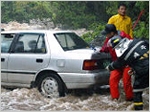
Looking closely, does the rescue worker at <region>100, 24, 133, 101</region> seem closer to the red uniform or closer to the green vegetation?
the red uniform

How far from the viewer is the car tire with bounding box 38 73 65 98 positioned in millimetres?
7184

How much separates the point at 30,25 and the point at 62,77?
2256cm

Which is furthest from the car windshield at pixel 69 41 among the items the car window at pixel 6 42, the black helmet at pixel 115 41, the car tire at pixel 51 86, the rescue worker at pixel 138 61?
the rescue worker at pixel 138 61

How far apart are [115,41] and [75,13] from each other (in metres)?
16.4

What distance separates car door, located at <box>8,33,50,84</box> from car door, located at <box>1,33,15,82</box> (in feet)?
0.34

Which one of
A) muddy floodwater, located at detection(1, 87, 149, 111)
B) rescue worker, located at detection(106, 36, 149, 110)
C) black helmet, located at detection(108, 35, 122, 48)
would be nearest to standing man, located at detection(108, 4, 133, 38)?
muddy floodwater, located at detection(1, 87, 149, 111)

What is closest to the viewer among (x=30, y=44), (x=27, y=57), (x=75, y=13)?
(x=27, y=57)

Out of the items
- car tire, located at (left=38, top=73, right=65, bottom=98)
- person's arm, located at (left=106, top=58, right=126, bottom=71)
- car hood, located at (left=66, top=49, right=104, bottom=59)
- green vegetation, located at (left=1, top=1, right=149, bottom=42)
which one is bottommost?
car tire, located at (left=38, top=73, right=65, bottom=98)

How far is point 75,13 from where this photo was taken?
2261cm

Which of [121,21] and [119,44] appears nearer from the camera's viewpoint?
[119,44]

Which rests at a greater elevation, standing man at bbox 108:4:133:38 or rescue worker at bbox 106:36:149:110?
standing man at bbox 108:4:133:38

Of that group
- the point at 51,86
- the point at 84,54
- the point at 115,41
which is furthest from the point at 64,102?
the point at 115,41

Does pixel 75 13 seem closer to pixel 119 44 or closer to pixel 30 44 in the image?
pixel 30 44

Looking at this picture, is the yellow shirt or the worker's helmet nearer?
the worker's helmet
